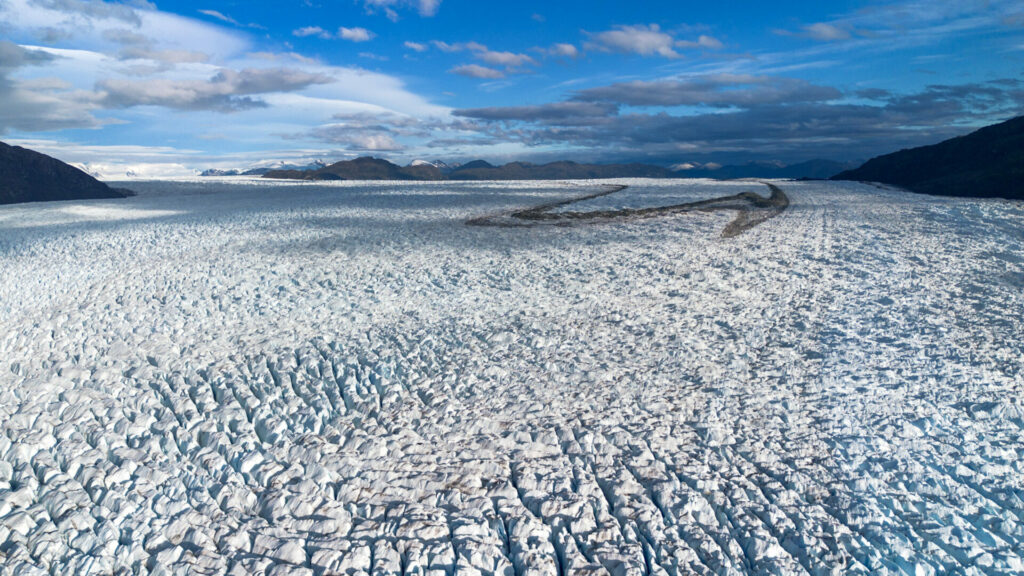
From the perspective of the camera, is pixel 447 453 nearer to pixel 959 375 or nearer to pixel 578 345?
pixel 578 345

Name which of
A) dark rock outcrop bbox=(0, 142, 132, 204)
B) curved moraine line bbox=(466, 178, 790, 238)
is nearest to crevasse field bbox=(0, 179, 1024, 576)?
curved moraine line bbox=(466, 178, 790, 238)

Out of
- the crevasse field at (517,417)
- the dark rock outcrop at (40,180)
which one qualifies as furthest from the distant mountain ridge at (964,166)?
the dark rock outcrop at (40,180)

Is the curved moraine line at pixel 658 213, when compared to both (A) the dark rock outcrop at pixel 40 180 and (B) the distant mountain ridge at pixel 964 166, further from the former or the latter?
(A) the dark rock outcrop at pixel 40 180

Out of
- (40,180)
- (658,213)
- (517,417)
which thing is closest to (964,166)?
(658,213)

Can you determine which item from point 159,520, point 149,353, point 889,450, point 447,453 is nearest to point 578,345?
point 447,453

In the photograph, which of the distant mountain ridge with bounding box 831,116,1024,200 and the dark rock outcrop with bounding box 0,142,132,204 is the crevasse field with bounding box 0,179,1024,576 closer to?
the dark rock outcrop with bounding box 0,142,132,204

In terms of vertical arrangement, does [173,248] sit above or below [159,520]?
above
